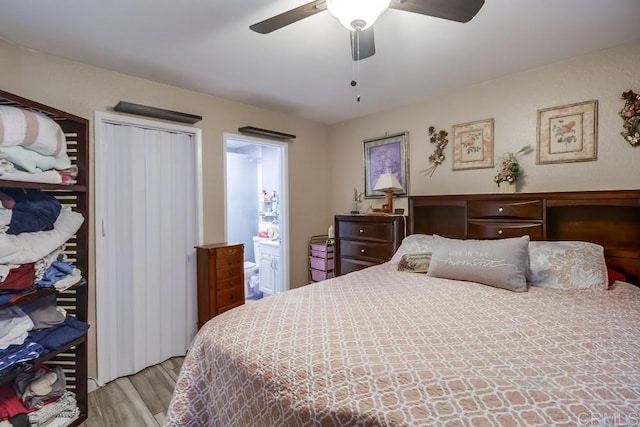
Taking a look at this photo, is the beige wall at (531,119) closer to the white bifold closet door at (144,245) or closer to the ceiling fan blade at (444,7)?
the ceiling fan blade at (444,7)

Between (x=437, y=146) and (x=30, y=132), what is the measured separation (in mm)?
3045

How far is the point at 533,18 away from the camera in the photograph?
67.5 inches

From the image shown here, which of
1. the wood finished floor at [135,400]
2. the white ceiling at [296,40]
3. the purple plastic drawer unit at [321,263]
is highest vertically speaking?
the white ceiling at [296,40]

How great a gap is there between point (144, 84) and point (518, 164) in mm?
3141

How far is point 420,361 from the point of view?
0.99 m

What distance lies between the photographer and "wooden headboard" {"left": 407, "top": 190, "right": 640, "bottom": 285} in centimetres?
200

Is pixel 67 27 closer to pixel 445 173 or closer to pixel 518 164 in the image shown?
pixel 445 173

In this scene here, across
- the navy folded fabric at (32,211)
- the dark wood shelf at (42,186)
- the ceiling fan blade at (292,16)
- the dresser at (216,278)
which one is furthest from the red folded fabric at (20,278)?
the ceiling fan blade at (292,16)

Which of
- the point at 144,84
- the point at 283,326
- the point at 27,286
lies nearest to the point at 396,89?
the point at 144,84

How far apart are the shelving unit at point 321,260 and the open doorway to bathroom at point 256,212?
0.40m

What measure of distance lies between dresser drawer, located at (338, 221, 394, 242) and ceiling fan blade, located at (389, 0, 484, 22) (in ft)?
6.22

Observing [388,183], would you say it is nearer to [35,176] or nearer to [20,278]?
[35,176]

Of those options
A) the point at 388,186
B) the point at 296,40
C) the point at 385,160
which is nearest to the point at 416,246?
the point at 388,186

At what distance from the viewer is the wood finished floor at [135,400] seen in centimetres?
188
